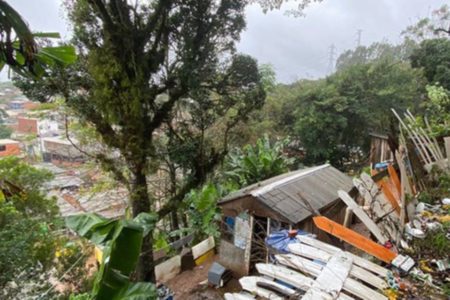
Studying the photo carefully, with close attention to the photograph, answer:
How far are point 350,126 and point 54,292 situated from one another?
14.7 m

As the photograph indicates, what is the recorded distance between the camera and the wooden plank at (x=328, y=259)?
2721mm

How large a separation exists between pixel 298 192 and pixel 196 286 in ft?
13.1

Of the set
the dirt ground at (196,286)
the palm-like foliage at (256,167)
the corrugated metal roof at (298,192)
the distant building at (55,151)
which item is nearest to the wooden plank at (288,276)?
the corrugated metal roof at (298,192)

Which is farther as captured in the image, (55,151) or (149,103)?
(55,151)

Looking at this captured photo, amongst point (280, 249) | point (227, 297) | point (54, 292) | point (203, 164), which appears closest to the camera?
point (227, 297)

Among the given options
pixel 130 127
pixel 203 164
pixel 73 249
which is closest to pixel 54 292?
pixel 73 249

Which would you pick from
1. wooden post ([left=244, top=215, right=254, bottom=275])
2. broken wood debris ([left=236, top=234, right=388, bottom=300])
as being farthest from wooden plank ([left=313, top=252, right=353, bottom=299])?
wooden post ([left=244, top=215, right=254, bottom=275])

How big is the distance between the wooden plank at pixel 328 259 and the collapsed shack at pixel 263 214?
11.6ft

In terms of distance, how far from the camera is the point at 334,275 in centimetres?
270

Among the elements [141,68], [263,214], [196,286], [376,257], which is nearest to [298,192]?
[263,214]

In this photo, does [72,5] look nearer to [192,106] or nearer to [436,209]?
[192,106]

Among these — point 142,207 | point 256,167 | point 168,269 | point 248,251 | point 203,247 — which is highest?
point 142,207

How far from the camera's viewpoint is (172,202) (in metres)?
8.62

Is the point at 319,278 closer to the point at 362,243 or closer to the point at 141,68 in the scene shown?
the point at 362,243
